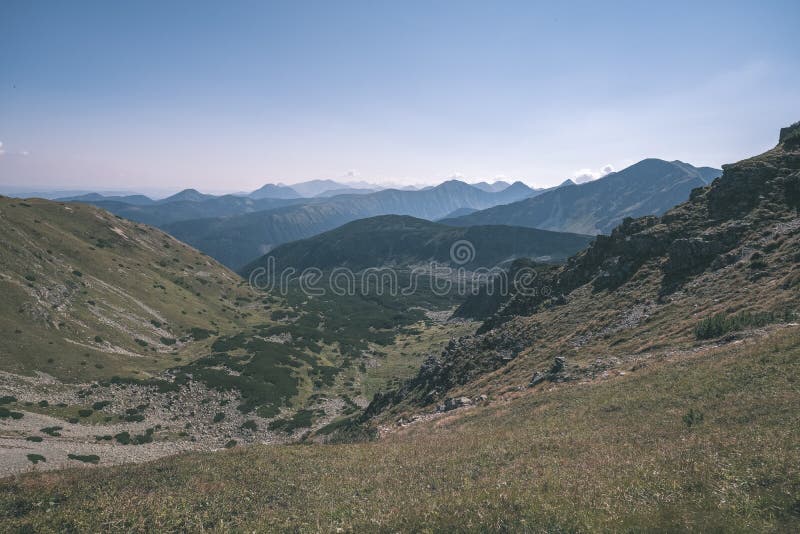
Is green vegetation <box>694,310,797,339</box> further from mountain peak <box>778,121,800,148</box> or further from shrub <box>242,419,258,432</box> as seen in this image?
shrub <box>242,419,258,432</box>

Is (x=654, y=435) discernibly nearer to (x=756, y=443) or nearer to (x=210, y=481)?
(x=756, y=443)

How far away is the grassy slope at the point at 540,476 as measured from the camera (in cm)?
1009

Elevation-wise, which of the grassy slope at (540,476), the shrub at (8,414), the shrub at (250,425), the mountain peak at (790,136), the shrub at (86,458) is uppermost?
the mountain peak at (790,136)

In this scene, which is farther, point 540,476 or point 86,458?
point 86,458

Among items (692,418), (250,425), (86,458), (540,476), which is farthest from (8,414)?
(692,418)

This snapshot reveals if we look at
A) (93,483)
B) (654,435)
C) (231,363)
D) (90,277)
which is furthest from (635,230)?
(90,277)

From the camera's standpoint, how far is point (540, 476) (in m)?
14.3

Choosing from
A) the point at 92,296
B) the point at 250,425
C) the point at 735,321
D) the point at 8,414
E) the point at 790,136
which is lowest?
the point at 250,425

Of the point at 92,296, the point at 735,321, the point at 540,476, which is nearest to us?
the point at 540,476

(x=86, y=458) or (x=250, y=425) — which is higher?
(x=86, y=458)

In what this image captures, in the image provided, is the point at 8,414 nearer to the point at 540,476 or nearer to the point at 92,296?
the point at 92,296

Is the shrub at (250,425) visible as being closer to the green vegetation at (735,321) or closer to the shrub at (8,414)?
the shrub at (8,414)

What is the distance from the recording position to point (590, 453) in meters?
16.3

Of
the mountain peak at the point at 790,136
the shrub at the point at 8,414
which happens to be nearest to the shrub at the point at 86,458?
the shrub at the point at 8,414
